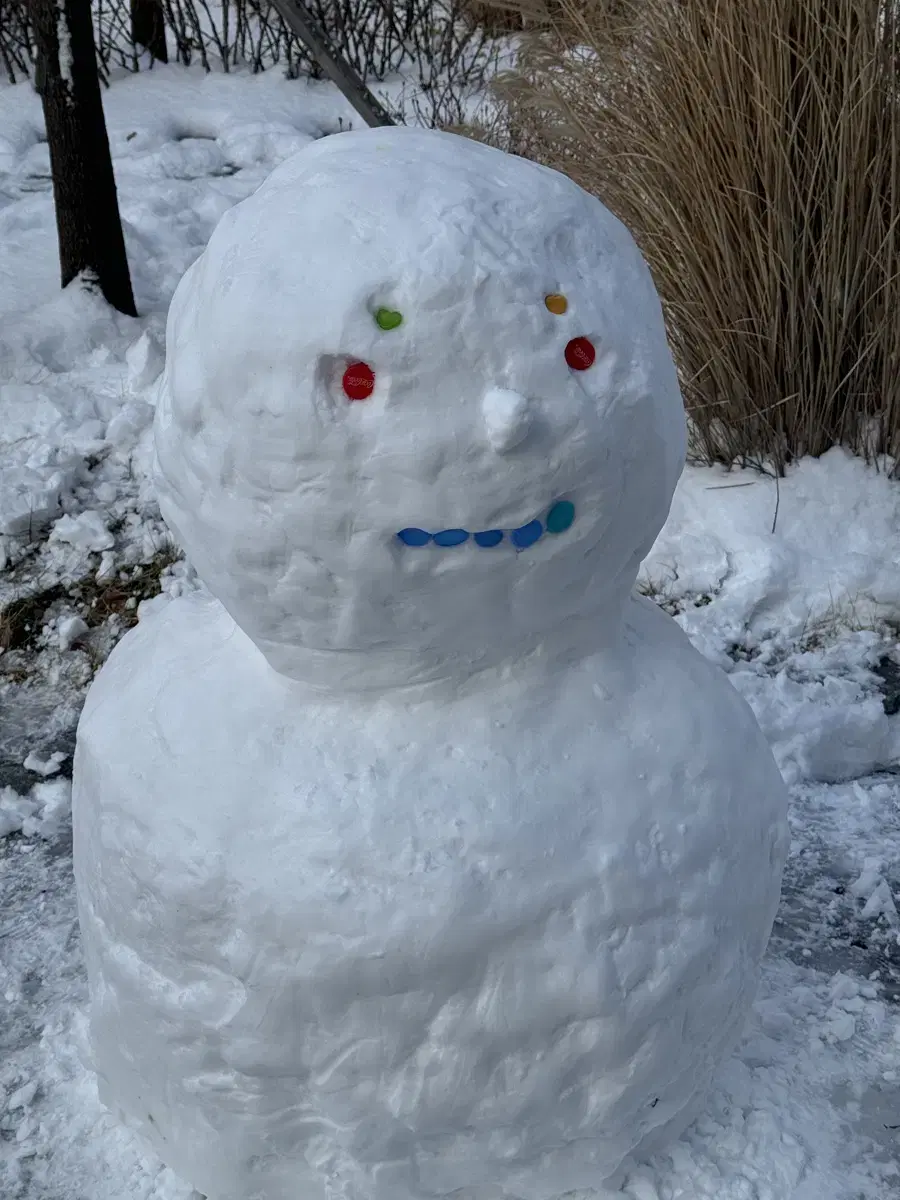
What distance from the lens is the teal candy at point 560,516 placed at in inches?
57.0

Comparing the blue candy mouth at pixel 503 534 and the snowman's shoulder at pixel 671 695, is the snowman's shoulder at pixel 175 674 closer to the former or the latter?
the blue candy mouth at pixel 503 534

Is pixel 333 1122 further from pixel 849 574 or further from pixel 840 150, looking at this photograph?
pixel 840 150

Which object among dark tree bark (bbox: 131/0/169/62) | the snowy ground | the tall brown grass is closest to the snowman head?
the snowy ground

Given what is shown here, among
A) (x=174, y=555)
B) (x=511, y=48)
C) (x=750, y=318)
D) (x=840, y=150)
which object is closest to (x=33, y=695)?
(x=174, y=555)

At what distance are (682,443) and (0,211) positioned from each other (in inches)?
150

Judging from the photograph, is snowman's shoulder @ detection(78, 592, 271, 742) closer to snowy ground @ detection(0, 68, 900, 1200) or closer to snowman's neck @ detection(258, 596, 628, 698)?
snowman's neck @ detection(258, 596, 628, 698)

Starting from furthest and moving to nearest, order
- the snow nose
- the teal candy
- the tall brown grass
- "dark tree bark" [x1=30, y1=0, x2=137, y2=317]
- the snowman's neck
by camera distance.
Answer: "dark tree bark" [x1=30, y1=0, x2=137, y2=317] → the tall brown grass → the snowman's neck → the teal candy → the snow nose

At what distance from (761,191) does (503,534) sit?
2.05 meters

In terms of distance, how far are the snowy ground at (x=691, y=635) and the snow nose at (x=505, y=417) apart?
1.13 meters

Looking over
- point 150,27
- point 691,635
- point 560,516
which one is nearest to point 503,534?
point 560,516

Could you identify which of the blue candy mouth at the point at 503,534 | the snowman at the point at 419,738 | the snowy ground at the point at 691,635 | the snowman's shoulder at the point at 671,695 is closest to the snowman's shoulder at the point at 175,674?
the snowman at the point at 419,738

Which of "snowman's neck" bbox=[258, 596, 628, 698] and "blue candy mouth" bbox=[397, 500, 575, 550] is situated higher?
"blue candy mouth" bbox=[397, 500, 575, 550]

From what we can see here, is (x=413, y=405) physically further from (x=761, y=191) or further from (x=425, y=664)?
(x=761, y=191)

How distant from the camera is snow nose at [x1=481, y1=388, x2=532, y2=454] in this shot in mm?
1328
